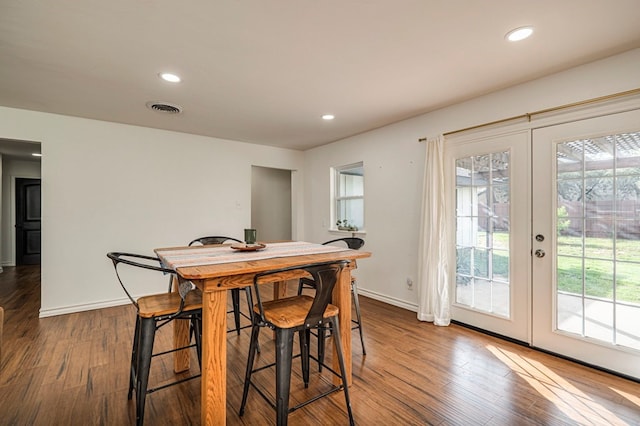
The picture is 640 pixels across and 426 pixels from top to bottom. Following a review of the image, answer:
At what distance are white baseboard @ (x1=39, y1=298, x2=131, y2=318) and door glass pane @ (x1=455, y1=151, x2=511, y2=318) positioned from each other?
4.23 metres

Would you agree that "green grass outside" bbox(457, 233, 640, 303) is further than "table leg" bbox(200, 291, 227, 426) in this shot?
Yes

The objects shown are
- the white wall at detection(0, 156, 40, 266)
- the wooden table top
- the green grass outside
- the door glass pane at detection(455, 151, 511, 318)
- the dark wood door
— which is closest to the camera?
the wooden table top

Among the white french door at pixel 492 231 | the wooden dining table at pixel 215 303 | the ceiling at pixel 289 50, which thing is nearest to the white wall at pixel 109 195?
the ceiling at pixel 289 50

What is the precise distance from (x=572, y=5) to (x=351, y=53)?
1326mm

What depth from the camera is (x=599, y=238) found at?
2354 millimetres

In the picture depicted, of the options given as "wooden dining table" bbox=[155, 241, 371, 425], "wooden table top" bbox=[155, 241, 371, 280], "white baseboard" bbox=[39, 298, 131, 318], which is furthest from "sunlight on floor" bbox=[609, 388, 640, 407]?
"white baseboard" bbox=[39, 298, 131, 318]

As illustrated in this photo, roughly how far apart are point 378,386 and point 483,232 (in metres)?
1.90

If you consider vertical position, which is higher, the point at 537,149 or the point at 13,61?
the point at 13,61

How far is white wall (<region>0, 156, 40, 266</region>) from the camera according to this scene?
6461mm

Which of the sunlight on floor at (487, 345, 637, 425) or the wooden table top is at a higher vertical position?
the wooden table top

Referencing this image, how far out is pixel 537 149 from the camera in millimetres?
2666

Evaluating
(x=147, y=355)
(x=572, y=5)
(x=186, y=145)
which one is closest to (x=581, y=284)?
(x=572, y=5)

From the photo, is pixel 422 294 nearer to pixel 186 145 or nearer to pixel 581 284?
pixel 581 284

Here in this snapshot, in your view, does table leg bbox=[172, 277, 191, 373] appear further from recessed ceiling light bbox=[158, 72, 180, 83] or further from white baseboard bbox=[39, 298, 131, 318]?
white baseboard bbox=[39, 298, 131, 318]
